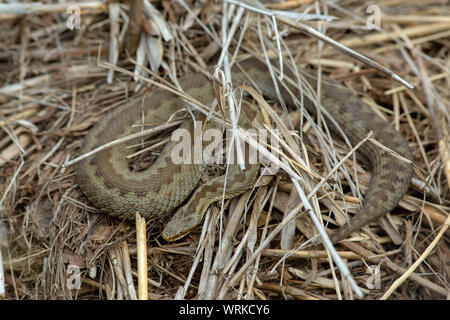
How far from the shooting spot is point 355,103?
4.81 metres

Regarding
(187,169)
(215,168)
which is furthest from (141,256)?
(215,168)

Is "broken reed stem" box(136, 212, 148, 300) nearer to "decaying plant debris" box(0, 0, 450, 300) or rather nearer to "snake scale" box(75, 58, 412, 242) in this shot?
"decaying plant debris" box(0, 0, 450, 300)

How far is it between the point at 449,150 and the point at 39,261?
411 cm

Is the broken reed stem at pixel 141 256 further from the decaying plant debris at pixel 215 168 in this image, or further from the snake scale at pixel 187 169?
the snake scale at pixel 187 169

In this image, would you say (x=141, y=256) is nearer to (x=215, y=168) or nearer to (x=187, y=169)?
(x=187, y=169)

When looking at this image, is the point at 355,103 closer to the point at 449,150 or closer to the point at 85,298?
the point at 449,150

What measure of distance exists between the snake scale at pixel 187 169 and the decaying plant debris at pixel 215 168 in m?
0.15

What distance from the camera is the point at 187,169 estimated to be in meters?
4.39

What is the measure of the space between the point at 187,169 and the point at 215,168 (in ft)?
0.97

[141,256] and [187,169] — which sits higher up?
[187,169]

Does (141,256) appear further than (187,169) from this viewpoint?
No

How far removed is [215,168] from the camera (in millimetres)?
4480

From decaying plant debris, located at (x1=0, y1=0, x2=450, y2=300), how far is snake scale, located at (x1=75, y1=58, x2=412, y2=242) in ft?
0.50
